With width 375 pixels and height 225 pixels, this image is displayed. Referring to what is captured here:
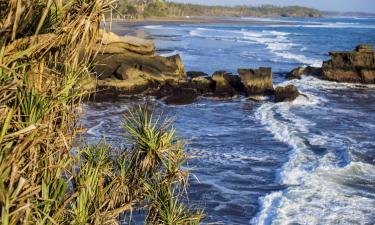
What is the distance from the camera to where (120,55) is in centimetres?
3044

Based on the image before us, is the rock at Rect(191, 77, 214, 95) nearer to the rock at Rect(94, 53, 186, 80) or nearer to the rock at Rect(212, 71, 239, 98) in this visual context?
the rock at Rect(212, 71, 239, 98)

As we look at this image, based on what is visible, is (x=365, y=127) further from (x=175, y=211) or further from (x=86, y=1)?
(x=86, y=1)

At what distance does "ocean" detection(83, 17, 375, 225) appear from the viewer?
1184 centimetres

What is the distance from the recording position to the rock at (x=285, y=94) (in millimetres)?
26391

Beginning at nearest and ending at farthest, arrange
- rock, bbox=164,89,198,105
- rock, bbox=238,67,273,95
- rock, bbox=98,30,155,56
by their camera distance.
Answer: rock, bbox=164,89,198,105 → rock, bbox=238,67,273,95 → rock, bbox=98,30,155,56

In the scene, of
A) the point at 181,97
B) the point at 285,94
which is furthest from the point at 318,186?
the point at 181,97

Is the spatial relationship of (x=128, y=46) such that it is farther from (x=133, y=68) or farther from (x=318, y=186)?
(x=318, y=186)

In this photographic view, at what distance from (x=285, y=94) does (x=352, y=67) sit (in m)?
7.89

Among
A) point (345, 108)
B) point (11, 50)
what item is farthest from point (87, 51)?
point (345, 108)

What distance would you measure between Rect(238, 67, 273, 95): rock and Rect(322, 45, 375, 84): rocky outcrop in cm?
638

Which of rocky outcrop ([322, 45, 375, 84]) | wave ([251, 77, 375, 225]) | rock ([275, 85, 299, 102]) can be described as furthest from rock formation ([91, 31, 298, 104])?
wave ([251, 77, 375, 225])

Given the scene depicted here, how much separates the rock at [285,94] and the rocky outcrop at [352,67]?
6507 millimetres

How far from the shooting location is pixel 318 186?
13344 mm

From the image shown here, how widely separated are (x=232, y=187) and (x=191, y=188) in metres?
1.03
